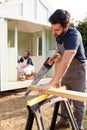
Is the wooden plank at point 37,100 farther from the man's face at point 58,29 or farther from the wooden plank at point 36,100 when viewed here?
the man's face at point 58,29

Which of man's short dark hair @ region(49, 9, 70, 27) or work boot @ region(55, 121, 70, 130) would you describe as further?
work boot @ region(55, 121, 70, 130)

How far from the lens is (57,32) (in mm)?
3107

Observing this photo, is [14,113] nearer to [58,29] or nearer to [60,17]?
[58,29]

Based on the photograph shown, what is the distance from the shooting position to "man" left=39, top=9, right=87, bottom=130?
279 cm

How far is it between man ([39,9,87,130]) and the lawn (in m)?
0.85

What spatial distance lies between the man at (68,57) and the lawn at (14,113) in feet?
2.77

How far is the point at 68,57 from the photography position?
2.85 meters

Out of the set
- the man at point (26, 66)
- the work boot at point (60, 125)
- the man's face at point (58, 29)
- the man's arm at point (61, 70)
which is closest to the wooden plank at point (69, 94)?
the man's arm at point (61, 70)

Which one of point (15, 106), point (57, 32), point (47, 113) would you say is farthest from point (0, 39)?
point (57, 32)

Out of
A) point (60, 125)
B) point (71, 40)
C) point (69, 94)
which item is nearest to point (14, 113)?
point (60, 125)

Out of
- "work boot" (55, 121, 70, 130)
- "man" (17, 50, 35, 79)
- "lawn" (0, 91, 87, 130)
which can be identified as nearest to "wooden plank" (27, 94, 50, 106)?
"work boot" (55, 121, 70, 130)

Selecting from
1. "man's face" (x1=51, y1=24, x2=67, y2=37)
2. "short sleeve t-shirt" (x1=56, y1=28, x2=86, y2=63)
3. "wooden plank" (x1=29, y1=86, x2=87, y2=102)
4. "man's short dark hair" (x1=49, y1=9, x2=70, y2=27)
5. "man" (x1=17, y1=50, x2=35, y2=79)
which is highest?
"man's short dark hair" (x1=49, y1=9, x2=70, y2=27)

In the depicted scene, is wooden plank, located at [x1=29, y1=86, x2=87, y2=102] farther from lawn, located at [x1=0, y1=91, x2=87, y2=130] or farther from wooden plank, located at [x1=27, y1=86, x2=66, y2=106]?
lawn, located at [x1=0, y1=91, x2=87, y2=130]

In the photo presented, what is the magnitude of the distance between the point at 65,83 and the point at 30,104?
1.74 metres
